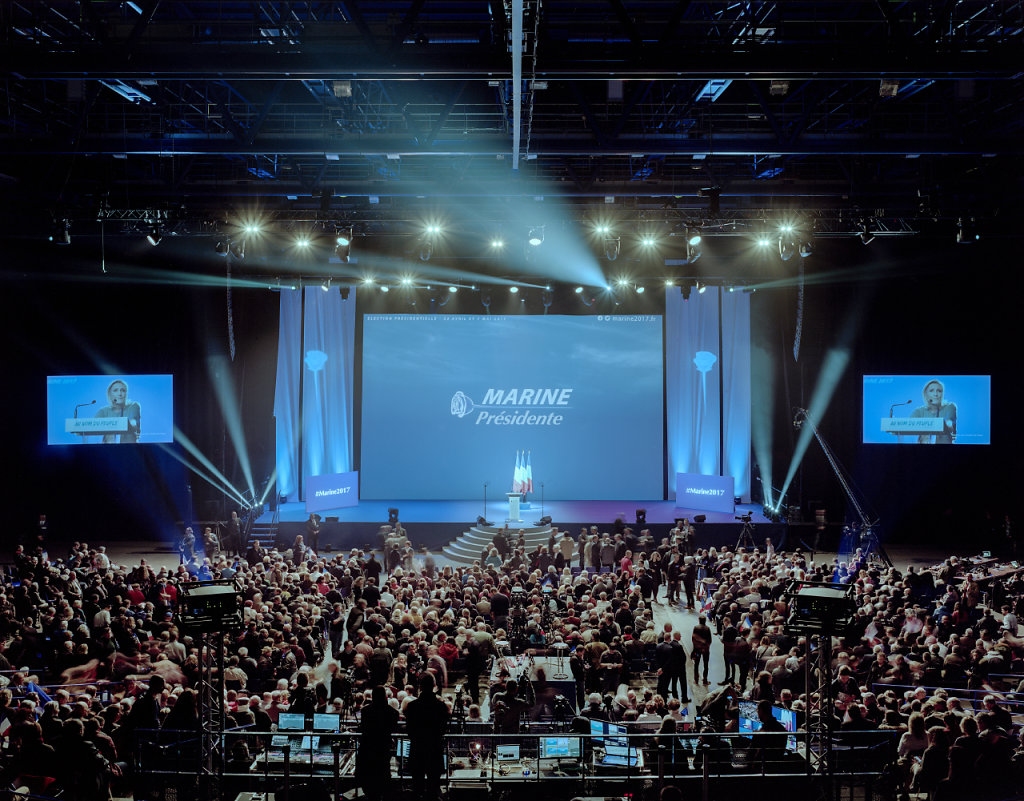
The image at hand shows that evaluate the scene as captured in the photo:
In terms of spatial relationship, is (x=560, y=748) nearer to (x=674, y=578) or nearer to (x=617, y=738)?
(x=617, y=738)

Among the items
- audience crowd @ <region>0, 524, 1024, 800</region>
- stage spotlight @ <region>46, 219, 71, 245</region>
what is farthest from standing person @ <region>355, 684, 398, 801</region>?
stage spotlight @ <region>46, 219, 71, 245</region>

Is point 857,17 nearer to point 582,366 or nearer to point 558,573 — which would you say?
A: point 558,573

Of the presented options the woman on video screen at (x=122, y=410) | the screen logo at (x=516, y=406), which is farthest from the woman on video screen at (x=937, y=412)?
the woman on video screen at (x=122, y=410)

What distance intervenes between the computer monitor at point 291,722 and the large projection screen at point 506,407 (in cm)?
1498

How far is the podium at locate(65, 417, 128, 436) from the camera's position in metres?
19.1

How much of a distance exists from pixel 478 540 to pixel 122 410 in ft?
31.0

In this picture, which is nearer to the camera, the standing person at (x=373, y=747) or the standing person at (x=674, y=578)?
the standing person at (x=373, y=747)

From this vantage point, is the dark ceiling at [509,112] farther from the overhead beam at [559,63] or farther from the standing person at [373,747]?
the standing person at [373,747]

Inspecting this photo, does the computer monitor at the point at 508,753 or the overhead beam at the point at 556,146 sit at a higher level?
the overhead beam at the point at 556,146

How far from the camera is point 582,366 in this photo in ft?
72.4

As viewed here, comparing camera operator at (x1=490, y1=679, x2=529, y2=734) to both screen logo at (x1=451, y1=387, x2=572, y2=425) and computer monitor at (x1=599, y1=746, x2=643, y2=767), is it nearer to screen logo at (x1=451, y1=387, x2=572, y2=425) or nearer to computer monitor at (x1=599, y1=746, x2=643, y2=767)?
computer monitor at (x1=599, y1=746, x2=643, y2=767)

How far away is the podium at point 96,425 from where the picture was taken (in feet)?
62.7

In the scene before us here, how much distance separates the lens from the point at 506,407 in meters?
22.0

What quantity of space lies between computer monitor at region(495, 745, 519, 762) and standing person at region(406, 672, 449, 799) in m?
0.79
